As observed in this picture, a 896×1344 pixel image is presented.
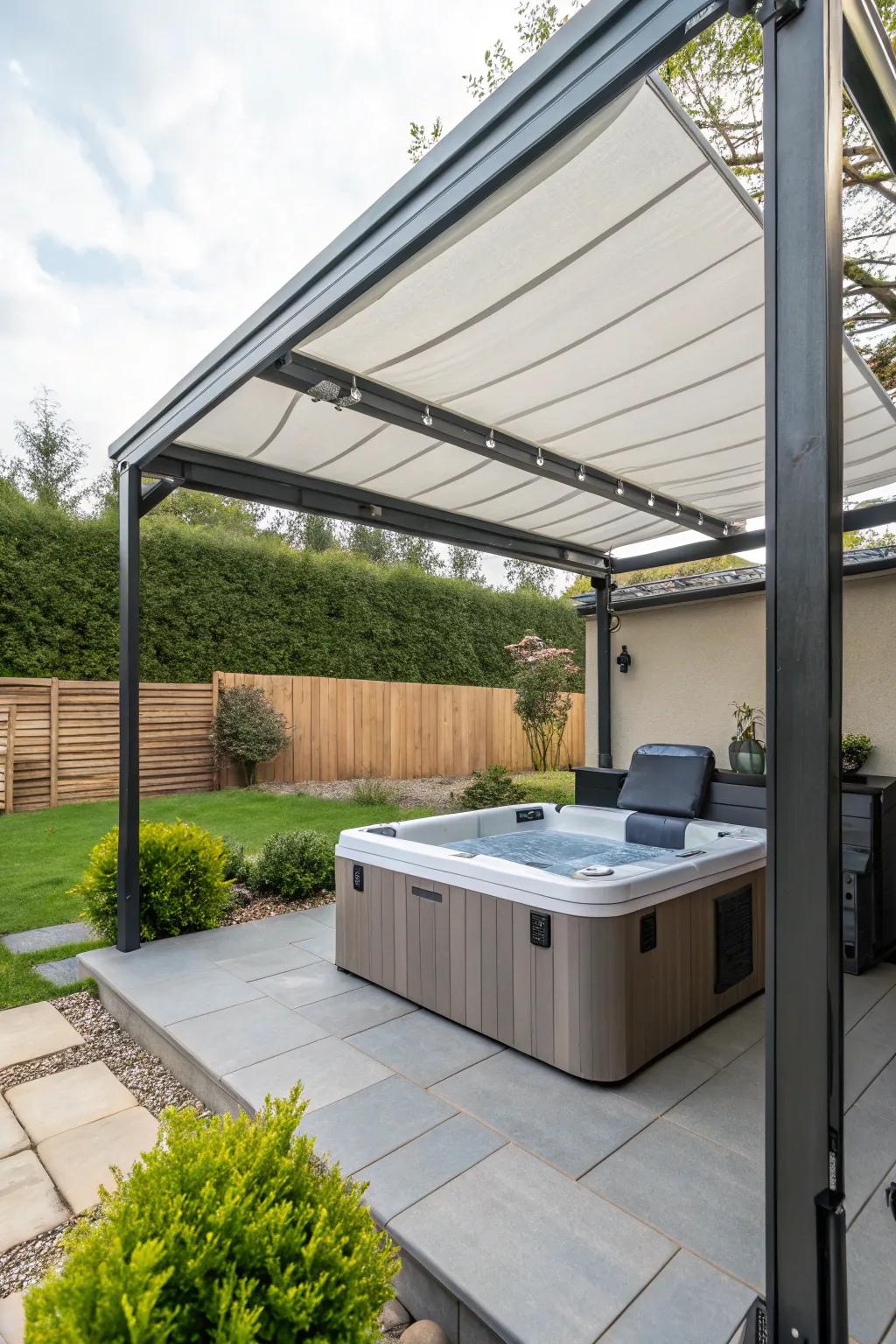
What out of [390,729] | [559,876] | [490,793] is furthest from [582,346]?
[390,729]

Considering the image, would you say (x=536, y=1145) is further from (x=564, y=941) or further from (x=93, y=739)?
(x=93, y=739)

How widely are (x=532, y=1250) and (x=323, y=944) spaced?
282cm

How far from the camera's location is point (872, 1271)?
189 cm

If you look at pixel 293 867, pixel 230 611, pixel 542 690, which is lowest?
pixel 293 867

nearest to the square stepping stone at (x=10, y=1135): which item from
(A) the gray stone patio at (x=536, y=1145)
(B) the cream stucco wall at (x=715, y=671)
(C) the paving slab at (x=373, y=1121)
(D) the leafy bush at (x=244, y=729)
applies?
(A) the gray stone patio at (x=536, y=1145)

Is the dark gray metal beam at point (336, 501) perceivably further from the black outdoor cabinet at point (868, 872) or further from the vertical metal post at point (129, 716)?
the black outdoor cabinet at point (868, 872)

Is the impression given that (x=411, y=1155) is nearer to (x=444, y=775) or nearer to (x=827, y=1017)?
(x=827, y=1017)

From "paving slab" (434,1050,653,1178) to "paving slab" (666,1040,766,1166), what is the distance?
165 mm

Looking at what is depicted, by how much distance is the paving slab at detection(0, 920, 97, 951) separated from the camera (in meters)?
4.78

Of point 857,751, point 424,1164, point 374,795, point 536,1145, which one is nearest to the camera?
point 424,1164

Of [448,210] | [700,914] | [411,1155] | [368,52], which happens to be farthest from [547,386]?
[368,52]

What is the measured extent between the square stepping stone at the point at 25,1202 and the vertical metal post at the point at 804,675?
2189 millimetres

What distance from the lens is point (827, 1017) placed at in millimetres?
1473

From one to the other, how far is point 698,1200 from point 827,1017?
43.1 inches
